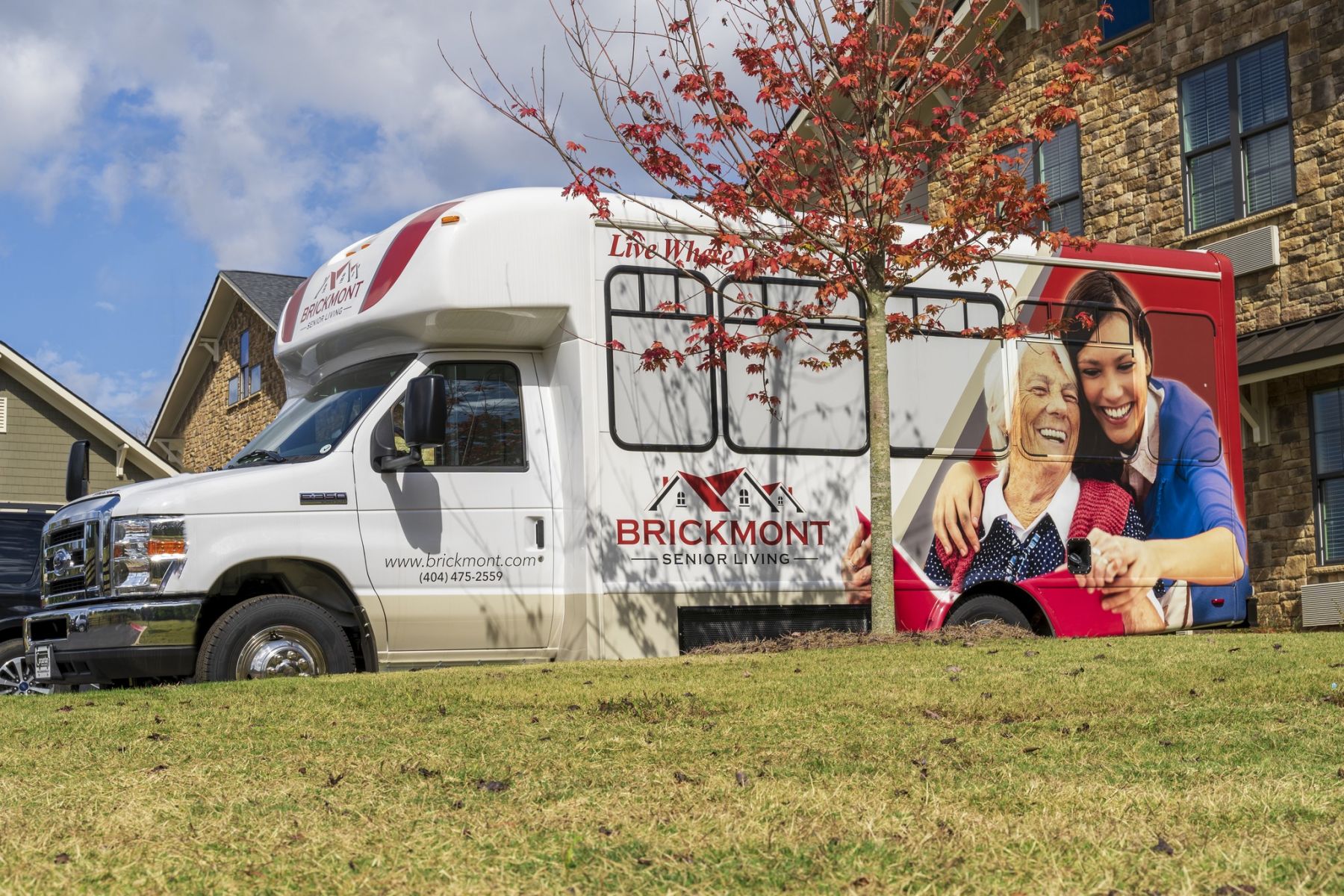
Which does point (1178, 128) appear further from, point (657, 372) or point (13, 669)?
point (13, 669)

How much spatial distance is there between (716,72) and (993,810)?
7351 mm

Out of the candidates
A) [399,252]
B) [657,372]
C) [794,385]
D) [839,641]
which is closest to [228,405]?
[399,252]

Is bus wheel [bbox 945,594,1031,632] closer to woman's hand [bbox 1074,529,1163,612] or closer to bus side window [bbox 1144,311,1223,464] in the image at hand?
woman's hand [bbox 1074,529,1163,612]

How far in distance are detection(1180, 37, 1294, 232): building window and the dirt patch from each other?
8184mm

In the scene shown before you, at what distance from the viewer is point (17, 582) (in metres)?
11.7

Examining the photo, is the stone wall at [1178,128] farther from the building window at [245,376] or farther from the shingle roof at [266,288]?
the building window at [245,376]

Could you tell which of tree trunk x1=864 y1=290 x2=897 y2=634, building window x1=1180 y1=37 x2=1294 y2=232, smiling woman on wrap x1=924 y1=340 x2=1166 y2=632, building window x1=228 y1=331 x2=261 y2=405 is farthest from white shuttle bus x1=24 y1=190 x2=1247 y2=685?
building window x1=228 y1=331 x2=261 y2=405

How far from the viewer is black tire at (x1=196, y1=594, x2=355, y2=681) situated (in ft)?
27.5

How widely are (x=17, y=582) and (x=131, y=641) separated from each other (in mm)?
4022

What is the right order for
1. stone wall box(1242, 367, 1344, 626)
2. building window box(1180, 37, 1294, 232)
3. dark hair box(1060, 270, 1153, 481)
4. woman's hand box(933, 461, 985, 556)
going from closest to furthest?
woman's hand box(933, 461, 985, 556) → dark hair box(1060, 270, 1153, 481) → stone wall box(1242, 367, 1344, 626) → building window box(1180, 37, 1294, 232)

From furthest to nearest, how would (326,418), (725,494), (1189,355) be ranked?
(1189,355) → (725,494) → (326,418)

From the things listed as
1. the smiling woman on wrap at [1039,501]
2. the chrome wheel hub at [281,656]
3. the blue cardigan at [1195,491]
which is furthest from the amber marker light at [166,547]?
the blue cardigan at [1195,491]

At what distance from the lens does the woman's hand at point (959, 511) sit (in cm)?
1010

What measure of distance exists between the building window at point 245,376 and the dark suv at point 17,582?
1694cm
